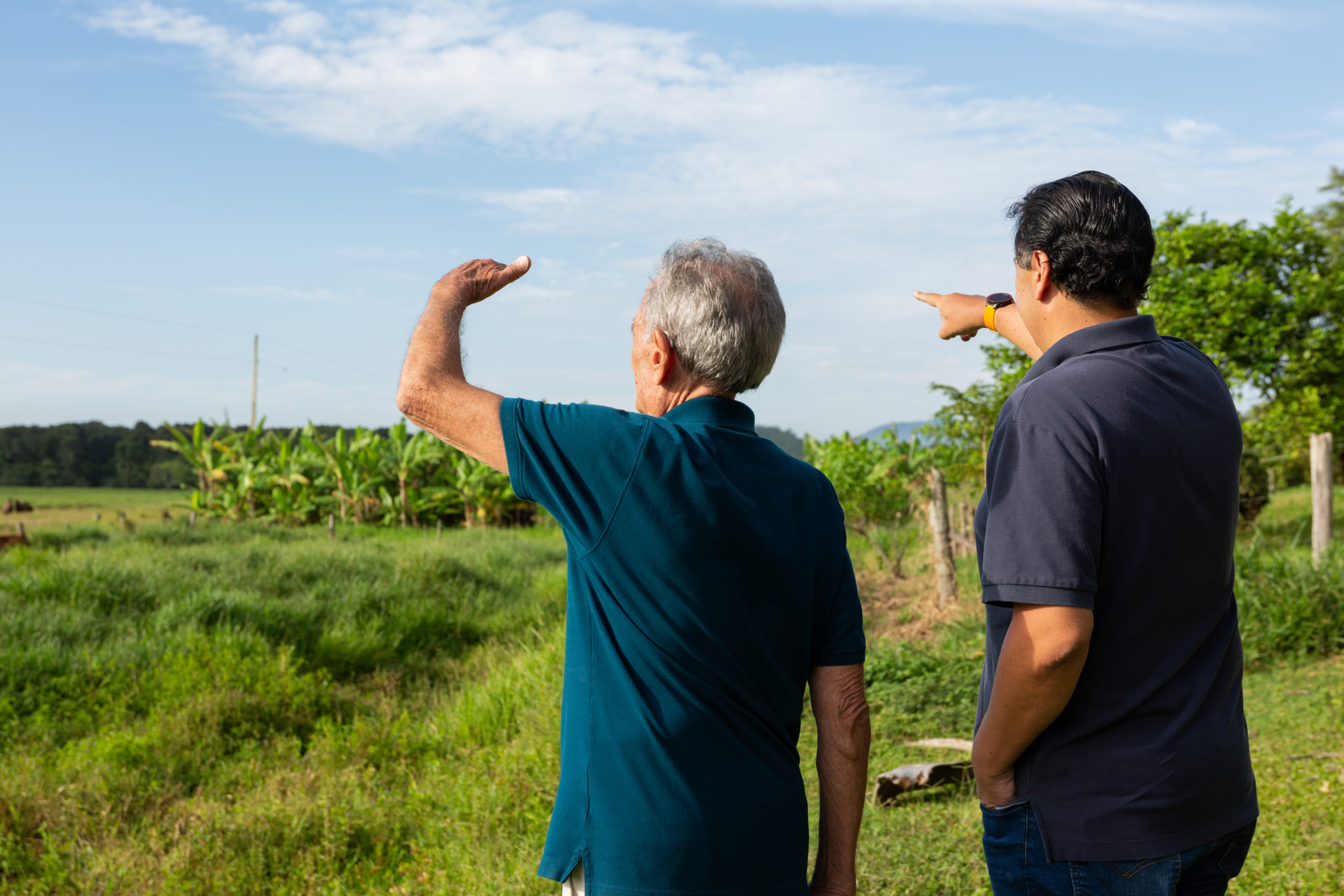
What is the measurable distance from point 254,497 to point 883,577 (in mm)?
18688

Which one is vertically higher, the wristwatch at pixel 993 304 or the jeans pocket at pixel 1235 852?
the wristwatch at pixel 993 304

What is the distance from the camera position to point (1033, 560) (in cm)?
156

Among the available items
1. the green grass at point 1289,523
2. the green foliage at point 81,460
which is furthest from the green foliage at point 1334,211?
the green foliage at point 81,460

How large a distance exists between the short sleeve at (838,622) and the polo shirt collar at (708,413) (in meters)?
0.30

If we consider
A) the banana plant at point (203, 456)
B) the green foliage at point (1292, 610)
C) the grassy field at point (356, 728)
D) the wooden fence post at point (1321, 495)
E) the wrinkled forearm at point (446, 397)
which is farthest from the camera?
the banana plant at point (203, 456)

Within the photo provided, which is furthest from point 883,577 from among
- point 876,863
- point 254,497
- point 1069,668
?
point 254,497

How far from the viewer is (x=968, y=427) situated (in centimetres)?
1050

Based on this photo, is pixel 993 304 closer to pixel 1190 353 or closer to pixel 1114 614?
pixel 1190 353

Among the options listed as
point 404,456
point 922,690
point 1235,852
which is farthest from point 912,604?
point 404,456

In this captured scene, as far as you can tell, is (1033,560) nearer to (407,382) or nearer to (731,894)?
(731,894)

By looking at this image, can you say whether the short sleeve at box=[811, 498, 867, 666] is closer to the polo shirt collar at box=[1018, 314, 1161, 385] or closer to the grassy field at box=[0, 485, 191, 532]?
the polo shirt collar at box=[1018, 314, 1161, 385]

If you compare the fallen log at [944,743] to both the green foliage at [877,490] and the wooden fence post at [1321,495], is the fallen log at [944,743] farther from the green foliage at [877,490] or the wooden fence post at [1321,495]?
the green foliage at [877,490]

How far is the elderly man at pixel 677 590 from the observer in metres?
1.60

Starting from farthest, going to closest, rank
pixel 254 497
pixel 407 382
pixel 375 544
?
pixel 254 497
pixel 375 544
pixel 407 382
